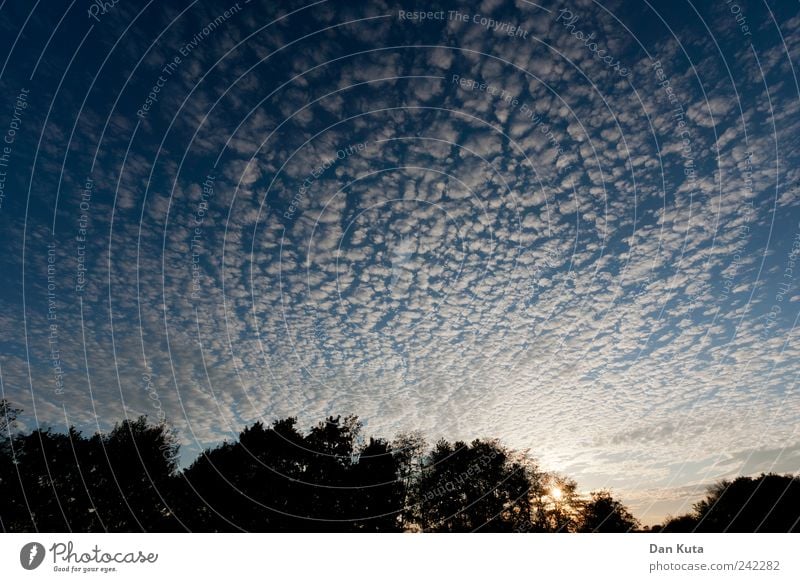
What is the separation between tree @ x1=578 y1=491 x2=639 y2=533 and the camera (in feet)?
259

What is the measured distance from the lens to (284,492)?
2336 inches

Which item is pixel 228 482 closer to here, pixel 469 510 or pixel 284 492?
pixel 284 492

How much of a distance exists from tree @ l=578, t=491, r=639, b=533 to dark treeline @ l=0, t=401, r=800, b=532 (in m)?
17.3

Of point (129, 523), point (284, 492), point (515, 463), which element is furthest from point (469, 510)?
point (129, 523)
